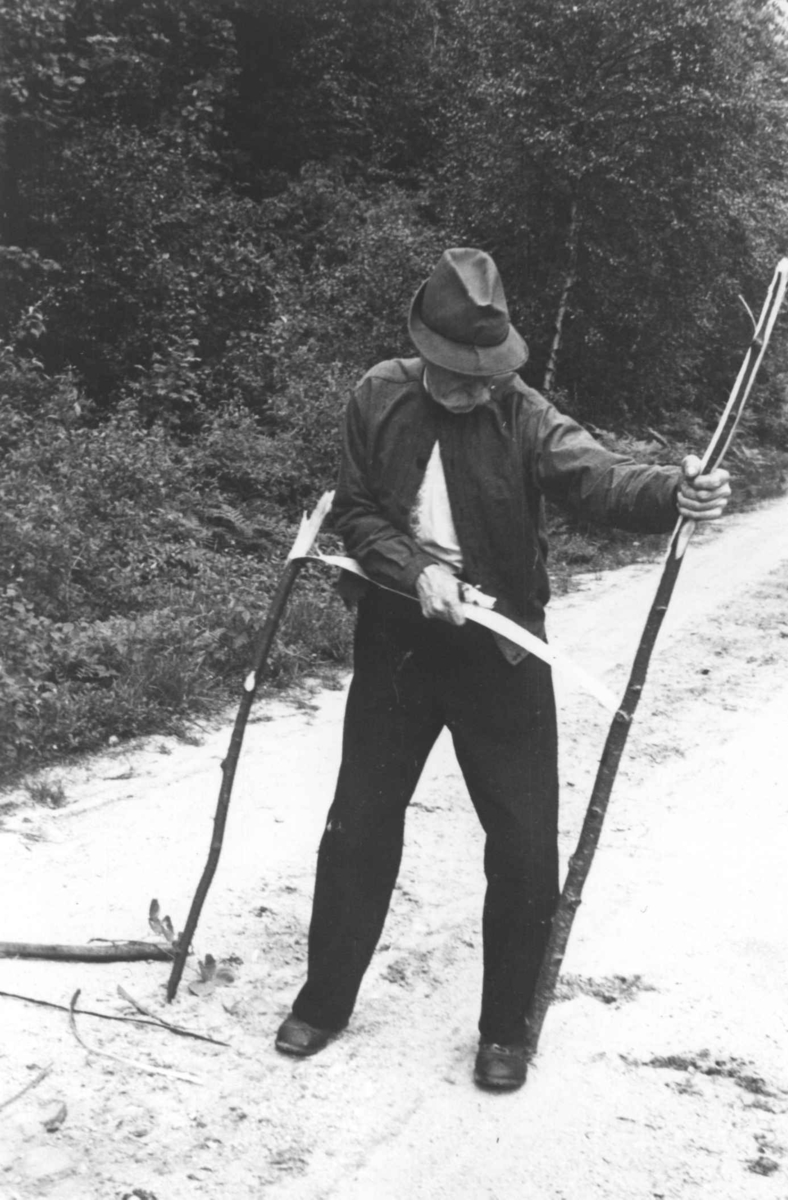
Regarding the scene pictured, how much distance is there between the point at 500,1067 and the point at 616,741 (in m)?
0.93

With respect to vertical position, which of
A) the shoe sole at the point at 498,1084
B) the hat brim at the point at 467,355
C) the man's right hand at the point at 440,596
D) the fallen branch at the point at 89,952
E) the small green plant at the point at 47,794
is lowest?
the small green plant at the point at 47,794

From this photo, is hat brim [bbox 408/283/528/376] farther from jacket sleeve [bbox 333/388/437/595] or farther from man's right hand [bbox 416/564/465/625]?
man's right hand [bbox 416/564/465/625]

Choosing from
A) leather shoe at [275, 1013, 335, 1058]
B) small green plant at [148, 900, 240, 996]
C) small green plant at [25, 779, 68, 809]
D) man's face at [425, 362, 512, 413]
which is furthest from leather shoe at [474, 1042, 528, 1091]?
small green plant at [25, 779, 68, 809]

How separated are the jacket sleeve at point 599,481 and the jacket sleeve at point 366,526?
0.39 m

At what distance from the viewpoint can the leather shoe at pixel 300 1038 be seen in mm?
3201

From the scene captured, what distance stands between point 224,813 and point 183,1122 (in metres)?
0.89

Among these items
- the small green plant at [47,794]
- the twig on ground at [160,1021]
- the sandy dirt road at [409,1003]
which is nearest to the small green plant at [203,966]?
the sandy dirt road at [409,1003]

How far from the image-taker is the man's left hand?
2.63 m

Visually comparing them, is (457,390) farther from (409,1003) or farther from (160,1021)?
(160,1021)

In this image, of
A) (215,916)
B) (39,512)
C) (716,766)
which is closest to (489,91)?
(39,512)

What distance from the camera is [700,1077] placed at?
3248 millimetres

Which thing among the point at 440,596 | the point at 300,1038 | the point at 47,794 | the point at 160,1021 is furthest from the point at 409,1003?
the point at 47,794

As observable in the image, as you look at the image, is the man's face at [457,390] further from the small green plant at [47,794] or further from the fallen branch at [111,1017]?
the small green plant at [47,794]

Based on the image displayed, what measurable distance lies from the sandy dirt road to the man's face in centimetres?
181
